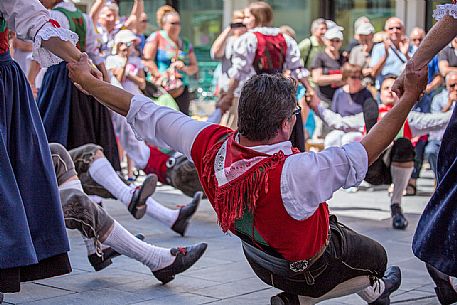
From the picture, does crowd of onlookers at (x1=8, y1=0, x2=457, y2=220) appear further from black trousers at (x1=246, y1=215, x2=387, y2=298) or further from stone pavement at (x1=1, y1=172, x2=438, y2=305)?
black trousers at (x1=246, y1=215, x2=387, y2=298)

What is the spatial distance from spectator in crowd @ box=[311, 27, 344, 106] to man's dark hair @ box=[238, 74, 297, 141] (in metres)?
7.64

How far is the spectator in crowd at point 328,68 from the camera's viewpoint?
1119cm

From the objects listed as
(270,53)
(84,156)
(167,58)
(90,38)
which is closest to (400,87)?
(84,156)

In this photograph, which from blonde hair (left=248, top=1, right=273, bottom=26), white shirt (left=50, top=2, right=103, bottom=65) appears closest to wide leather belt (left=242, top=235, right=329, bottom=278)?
white shirt (left=50, top=2, right=103, bottom=65)

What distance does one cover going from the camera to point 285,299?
3705 millimetres

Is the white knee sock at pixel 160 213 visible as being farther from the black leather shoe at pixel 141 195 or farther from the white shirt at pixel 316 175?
the white shirt at pixel 316 175

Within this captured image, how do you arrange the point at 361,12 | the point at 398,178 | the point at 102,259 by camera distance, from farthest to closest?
the point at 361,12, the point at 398,178, the point at 102,259

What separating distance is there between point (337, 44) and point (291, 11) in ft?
17.9

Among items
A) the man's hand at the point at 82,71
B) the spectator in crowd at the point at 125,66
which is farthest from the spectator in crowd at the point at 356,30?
the man's hand at the point at 82,71

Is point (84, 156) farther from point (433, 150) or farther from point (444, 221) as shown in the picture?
point (433, 150)

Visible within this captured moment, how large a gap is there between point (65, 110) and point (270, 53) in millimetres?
1754

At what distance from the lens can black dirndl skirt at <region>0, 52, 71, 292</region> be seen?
371 centimetres

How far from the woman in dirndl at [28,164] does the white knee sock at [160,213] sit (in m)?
2.29

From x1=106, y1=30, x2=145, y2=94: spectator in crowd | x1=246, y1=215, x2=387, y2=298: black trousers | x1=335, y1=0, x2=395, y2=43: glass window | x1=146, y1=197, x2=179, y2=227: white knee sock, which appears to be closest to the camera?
x1=246, y1=215, x2=387, y2=298: black trousers
